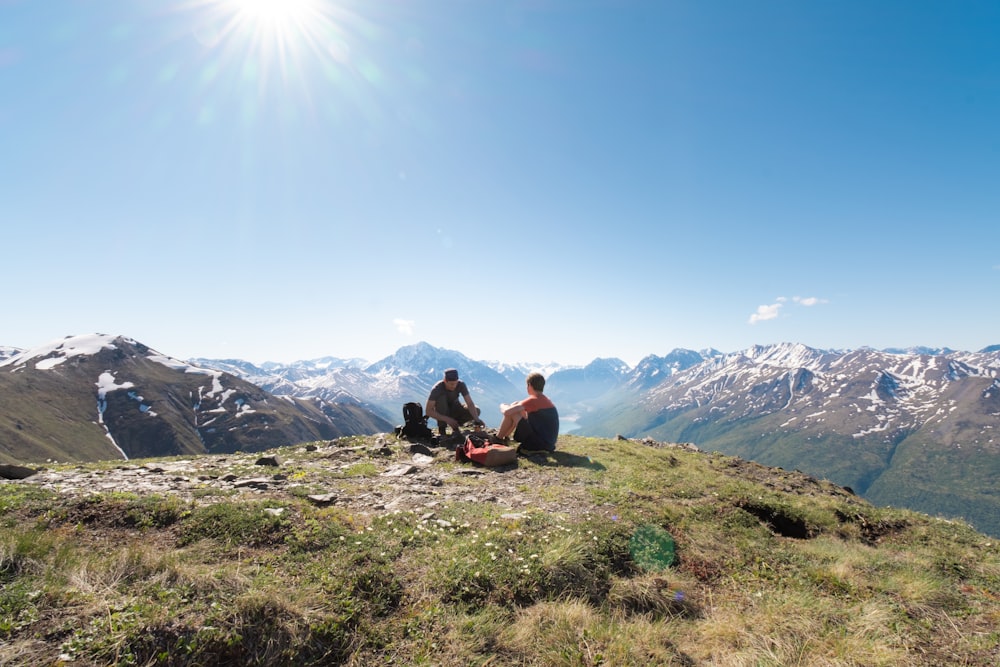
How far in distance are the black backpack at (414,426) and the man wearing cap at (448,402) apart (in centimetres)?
58

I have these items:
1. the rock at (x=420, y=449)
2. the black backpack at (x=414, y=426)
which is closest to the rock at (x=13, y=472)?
the rock at (x=420, y=449)

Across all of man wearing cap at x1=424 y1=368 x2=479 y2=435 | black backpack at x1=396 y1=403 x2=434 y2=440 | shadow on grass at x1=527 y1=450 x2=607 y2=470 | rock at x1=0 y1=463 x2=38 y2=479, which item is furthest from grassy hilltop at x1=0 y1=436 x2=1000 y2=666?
black backpack at x1=396 y1=403 x2=434 y2=440

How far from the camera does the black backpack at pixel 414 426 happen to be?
61.9 ft

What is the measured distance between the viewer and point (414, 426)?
1892cm

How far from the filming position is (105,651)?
167 inches

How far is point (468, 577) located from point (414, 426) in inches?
503

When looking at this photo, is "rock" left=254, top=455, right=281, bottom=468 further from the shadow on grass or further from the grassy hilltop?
the shadow on grass

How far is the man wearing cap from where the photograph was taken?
1833 cm

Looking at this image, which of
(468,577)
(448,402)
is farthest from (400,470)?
(468,577)

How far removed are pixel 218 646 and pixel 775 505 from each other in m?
12.9

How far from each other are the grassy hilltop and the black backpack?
722 centimetres

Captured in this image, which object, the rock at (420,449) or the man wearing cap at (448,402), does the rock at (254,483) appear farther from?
the man wearing cap at (448,402)

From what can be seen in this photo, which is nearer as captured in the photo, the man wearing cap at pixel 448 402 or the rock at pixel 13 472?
the rock at pixel 13 472

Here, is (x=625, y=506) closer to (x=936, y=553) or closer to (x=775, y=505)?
(x=775, y=505)
